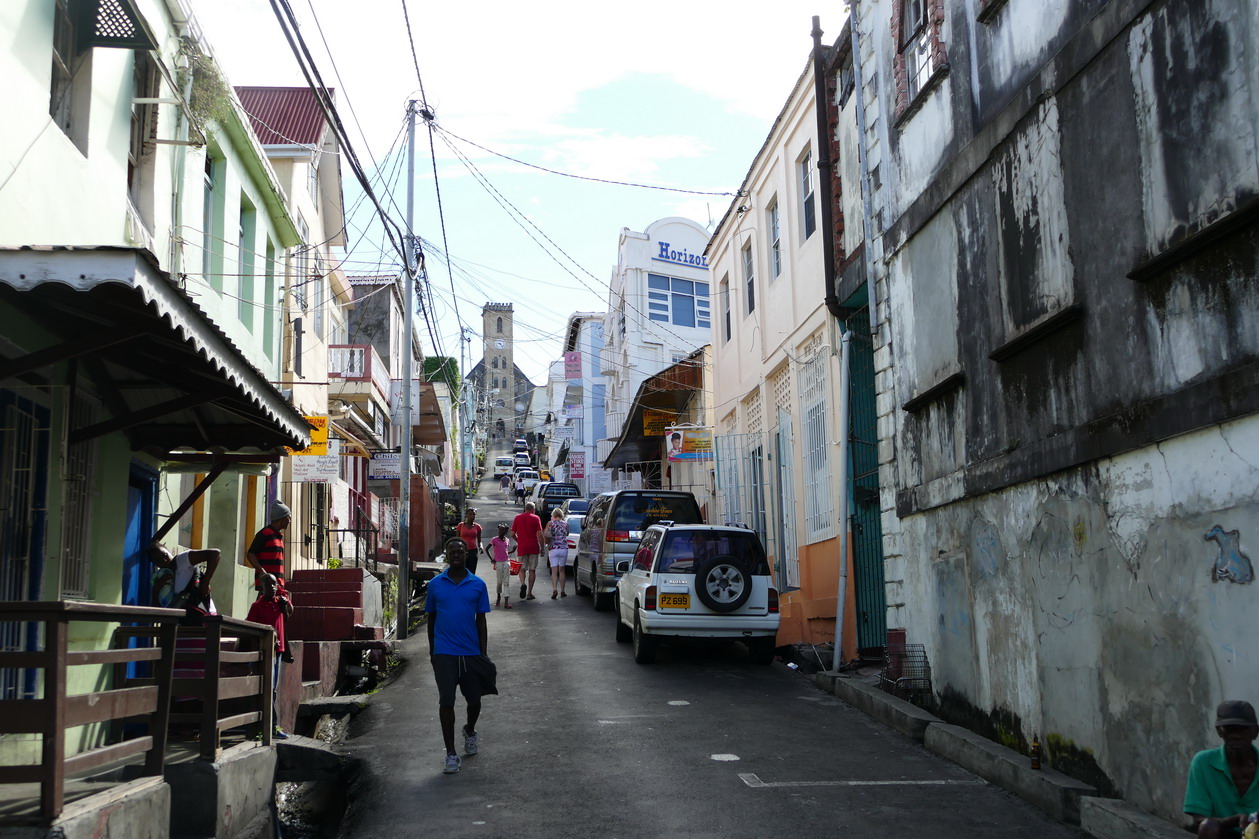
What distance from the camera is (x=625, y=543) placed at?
18719mm

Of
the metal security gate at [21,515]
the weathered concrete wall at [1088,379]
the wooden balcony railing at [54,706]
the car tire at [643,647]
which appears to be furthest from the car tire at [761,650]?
the wooden balcony railing at [54,706]

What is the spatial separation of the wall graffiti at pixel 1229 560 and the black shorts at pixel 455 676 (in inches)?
222

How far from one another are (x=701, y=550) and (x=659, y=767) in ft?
17.4

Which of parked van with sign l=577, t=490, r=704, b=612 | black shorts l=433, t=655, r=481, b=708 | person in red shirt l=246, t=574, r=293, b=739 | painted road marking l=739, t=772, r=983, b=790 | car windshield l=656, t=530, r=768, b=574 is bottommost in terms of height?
painted road marking l=739, t=772, r=983, b=790

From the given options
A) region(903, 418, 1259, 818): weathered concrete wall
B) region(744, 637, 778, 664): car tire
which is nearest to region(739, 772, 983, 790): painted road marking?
region(903, 418, 1259, 818): weathered concrete wall

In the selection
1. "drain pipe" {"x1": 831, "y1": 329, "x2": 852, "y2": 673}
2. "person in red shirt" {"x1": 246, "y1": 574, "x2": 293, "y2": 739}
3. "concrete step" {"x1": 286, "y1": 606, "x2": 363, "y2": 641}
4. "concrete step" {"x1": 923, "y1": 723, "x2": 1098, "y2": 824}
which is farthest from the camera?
"concrete step" {"x1": 286, "y1": 606, "x2": 363, "y2": 641}

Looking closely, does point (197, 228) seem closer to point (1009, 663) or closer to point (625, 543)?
point (625, 543)

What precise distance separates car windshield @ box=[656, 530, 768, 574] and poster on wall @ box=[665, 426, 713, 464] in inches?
352

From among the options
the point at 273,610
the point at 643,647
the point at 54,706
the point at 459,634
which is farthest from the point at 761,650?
the point at 54,706

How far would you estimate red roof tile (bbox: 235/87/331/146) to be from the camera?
66.7 feet

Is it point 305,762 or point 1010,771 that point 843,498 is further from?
point 305,762

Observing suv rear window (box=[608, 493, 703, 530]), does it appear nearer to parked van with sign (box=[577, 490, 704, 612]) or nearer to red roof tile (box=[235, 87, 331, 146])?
parked van with sign (box=[577, 490, 704, 612])

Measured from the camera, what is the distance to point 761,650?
14.2m

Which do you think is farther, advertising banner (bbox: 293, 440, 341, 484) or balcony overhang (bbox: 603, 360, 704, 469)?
balcony overhang (bbox: 603, 360, 704, 469)
